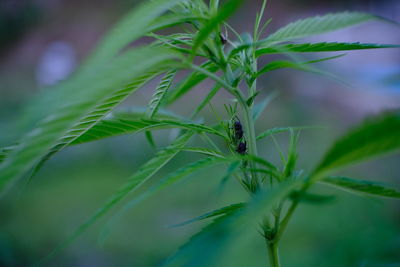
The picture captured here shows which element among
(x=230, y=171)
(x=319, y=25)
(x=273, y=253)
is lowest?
(x=273, y=253)

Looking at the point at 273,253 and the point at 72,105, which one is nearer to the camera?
the point at 72,105

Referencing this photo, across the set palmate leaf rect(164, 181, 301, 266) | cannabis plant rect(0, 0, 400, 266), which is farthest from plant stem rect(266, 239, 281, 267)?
palmate leaf rect(164, 181, 301, 266)

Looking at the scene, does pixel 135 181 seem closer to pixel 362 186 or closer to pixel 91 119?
pixel 91 119

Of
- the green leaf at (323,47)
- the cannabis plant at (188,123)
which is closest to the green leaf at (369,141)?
the cannabis plant at (188,123)

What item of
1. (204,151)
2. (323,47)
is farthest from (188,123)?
(323,47)

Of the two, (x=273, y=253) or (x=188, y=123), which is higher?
(x=188, y=123)

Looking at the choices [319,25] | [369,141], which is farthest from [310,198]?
[319,25]
